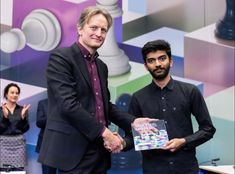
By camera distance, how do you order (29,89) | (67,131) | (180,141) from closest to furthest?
(67,131) < (180,141) < (29,89)

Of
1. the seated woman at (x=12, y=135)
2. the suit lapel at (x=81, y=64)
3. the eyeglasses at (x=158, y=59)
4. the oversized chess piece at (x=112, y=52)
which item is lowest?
the seated woman at (x=12, y=135)

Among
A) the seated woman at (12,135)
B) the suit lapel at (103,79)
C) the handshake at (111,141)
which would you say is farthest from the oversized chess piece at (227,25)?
the handshake at (111,141)

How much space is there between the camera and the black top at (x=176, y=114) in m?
2.37

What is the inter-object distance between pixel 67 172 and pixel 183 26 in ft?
9.39

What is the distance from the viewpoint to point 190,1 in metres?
4.55

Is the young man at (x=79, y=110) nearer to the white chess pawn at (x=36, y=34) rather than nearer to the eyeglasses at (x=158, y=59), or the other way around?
the eyeglasses at (x=158, y=59)

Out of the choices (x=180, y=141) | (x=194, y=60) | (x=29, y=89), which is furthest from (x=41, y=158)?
(x=194, y=60)

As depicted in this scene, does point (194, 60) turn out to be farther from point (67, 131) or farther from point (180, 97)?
point (67, 131)

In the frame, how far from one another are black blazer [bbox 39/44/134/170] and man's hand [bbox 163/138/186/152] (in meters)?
0.46

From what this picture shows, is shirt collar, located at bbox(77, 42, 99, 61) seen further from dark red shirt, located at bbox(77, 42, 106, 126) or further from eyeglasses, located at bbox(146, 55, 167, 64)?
eyeglasses, located at bbox(146, 55, 167, 64)

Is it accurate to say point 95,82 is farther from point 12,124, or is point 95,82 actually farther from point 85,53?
point 12,124

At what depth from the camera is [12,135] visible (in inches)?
163

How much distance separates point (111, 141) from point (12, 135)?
2.35m

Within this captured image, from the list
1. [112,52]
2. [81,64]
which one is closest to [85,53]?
[81,64]
